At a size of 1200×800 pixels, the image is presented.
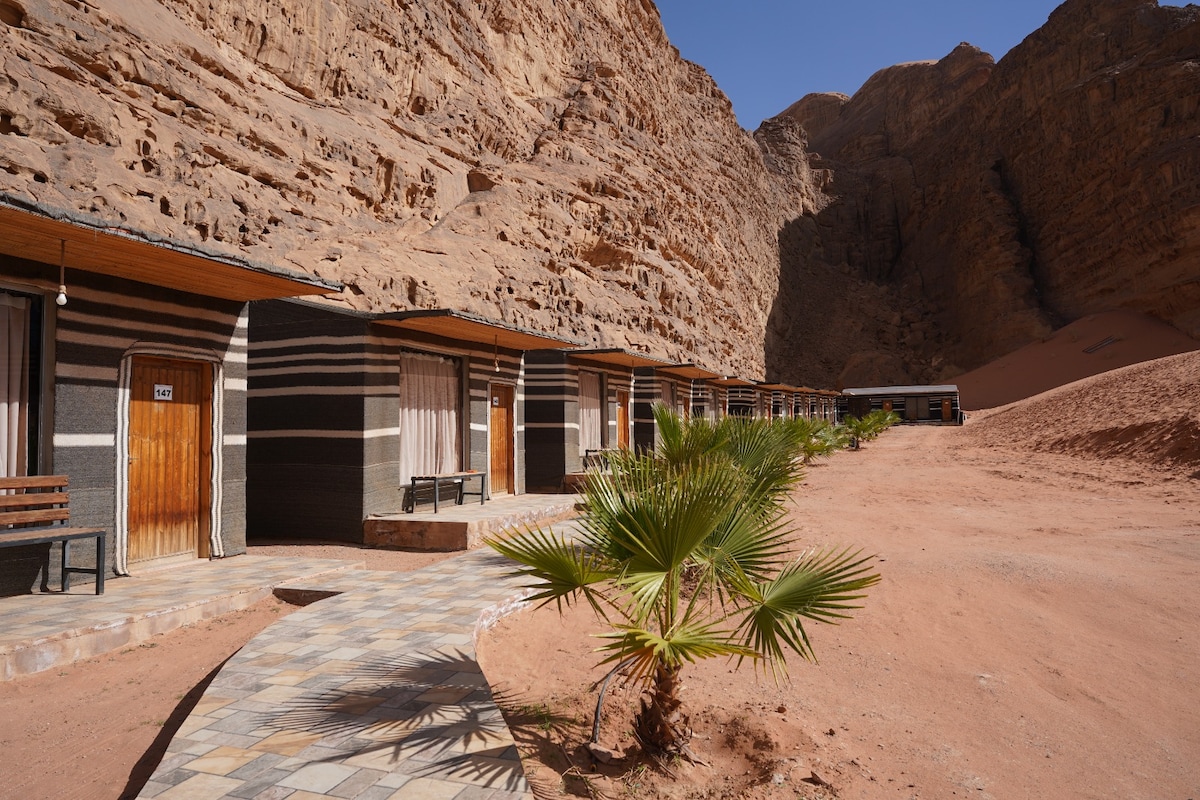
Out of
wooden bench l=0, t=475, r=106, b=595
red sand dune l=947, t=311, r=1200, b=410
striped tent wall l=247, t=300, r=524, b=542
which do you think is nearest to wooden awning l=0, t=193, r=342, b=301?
wooden bench l=0, t=475, r=106, b=595

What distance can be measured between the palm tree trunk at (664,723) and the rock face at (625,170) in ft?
48.0

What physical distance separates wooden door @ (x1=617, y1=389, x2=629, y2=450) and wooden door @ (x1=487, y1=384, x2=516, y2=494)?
494 centimetres

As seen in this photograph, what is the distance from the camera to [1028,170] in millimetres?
54844

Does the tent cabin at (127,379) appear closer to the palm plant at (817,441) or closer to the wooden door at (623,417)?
the palm plant at (817,441)

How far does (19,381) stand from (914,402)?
48126 millimetres

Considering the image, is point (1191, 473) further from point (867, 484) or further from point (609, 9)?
point (609, 9)

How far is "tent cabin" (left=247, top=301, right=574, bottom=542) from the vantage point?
9867mm

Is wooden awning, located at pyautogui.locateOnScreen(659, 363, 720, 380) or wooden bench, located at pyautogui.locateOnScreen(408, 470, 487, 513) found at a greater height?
wooden awning, located at pyautogui.locateOnScreen(659, 363, 720, 380)

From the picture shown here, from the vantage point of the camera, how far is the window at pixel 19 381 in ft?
20.0

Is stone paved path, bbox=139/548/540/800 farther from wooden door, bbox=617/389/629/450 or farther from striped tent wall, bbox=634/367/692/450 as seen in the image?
striped tent wall, bbox=634/367/692/450

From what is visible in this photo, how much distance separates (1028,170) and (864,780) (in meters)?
63.2

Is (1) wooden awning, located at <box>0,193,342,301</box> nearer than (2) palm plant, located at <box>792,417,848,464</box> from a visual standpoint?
Yes

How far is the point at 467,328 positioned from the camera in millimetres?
10789

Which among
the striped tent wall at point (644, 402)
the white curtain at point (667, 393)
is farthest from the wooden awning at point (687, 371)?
the striped tent wall at point (644, 402)
